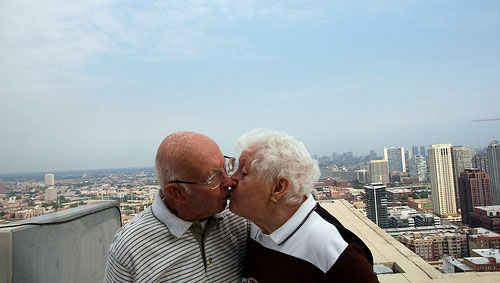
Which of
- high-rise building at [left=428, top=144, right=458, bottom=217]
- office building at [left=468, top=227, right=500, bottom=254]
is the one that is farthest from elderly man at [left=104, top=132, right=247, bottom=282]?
high-rise building at [left=428, top=144, right=458, bottom=217]

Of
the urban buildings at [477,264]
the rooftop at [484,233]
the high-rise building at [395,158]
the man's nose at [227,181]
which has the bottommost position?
the rooftop at [484,233]

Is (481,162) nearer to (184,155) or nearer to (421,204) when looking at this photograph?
(421,204)

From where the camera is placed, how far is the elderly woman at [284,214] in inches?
45.8

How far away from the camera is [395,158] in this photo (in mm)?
19844

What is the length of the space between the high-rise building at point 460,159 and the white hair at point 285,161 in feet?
38.1

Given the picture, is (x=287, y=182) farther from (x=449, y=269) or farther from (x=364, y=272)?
(x=449, y=269)

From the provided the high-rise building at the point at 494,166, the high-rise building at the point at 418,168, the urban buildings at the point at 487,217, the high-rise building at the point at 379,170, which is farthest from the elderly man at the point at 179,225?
the high-rise building at the point at 379,170

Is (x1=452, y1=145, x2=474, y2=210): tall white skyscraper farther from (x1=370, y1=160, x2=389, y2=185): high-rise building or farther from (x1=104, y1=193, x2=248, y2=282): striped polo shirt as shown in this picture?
(x1=104, y1=193, x2=248, y2=282): striped polo shirt

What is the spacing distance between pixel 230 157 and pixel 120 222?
6.18 feet

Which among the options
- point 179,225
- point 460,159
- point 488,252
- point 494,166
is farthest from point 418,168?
point 179,225

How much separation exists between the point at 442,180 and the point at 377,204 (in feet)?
11.9

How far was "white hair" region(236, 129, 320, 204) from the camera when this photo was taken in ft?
4.15

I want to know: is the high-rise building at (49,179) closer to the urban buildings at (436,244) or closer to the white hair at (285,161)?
the white hair at (285,161)

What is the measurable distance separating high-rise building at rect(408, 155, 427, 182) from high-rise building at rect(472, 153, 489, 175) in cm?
321
